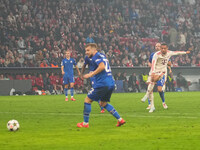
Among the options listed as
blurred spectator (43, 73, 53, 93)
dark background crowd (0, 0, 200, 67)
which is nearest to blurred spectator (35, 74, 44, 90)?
blurred spectator (43, 73, 53, 93)

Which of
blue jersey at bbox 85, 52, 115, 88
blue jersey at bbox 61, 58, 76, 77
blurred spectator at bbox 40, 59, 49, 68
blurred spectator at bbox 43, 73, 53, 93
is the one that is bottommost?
blurred spectator at bbox 43, 73, 53, 93

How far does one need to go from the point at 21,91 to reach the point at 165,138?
22.6 m

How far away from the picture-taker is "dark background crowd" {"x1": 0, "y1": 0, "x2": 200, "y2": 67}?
3142 cm

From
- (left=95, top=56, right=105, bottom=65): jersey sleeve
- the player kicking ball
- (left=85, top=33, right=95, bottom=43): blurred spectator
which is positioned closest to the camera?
(left=95, top=56, right=105, bottom=65): jersey sleeve

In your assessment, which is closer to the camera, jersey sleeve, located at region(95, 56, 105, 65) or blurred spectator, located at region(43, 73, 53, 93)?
jersey sleeve, located at region(95, 56, 105, 65)

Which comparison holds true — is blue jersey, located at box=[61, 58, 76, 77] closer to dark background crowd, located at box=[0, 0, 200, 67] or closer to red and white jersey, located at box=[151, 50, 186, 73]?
dark background crowd, located at box=[0, 0, 200, 67]

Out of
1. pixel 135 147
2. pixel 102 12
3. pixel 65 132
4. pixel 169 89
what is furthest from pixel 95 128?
pixel 102 12

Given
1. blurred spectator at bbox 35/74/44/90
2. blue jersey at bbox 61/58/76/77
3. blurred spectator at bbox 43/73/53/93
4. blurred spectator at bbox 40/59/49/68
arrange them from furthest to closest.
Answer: blurred spectator at bbox 40/59/49/68 → blurred spectator at bbox 43/73/53/93 → blurred spectator at bbox 35/74/44/90 → blue jersey at bbox 61/58/76/77

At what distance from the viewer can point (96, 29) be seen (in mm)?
36719

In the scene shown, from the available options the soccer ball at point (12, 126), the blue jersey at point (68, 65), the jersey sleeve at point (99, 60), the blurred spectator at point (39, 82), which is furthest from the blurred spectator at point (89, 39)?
the soccer ball at point (12, 126)

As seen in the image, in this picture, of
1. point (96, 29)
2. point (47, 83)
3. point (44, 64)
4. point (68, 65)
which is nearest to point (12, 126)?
point (68, 65)

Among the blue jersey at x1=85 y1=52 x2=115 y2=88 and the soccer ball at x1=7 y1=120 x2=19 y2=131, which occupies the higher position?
the blue jersey at x1=85 y1=52 x2=115 y2=88

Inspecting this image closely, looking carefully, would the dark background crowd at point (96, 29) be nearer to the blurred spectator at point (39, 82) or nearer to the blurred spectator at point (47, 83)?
the blurred spectator at point (39, 82)

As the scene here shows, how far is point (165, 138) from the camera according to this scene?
8.15 metres
